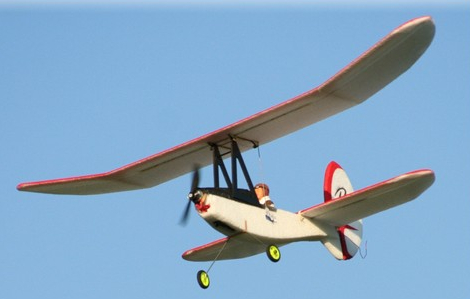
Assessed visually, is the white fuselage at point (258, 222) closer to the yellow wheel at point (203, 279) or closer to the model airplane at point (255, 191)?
the model airplane at point (255, 191)

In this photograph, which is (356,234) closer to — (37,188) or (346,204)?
(346,204)

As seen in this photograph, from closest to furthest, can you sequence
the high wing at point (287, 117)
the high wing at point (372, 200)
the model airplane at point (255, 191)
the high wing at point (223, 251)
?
Result: the high wing at point (287, 117), the model airplane at point (255, 191), the high wing at point (372, 200), the high wing at point (223, 251)

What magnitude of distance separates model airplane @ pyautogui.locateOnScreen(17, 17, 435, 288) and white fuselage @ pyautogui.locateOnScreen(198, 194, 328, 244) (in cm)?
2

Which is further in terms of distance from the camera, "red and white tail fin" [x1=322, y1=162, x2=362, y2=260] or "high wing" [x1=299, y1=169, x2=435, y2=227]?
"red and white tail fin" [x1=322, y1=162, x2=362, y2=260]

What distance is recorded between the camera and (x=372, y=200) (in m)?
28.3

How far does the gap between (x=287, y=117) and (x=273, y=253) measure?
2.85 m

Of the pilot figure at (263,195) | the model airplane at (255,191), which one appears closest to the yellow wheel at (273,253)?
the model airplane at (255,191)

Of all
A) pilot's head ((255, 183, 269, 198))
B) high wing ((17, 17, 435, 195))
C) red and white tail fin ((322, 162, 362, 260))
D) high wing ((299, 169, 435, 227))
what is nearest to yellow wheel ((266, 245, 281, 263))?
pilot's head ((255, 183, 269, 198))

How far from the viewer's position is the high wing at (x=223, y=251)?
97.0 feet

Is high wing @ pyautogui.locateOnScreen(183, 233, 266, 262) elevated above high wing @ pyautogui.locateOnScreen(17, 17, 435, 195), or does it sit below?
below

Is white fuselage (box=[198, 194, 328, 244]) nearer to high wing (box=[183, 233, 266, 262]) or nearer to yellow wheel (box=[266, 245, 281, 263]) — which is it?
yellow wheel (box=[266, 245, 281, 263])

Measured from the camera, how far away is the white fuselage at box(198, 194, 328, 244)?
26.5m

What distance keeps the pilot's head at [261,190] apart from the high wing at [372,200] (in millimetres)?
1190

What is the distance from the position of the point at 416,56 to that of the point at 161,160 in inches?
245
